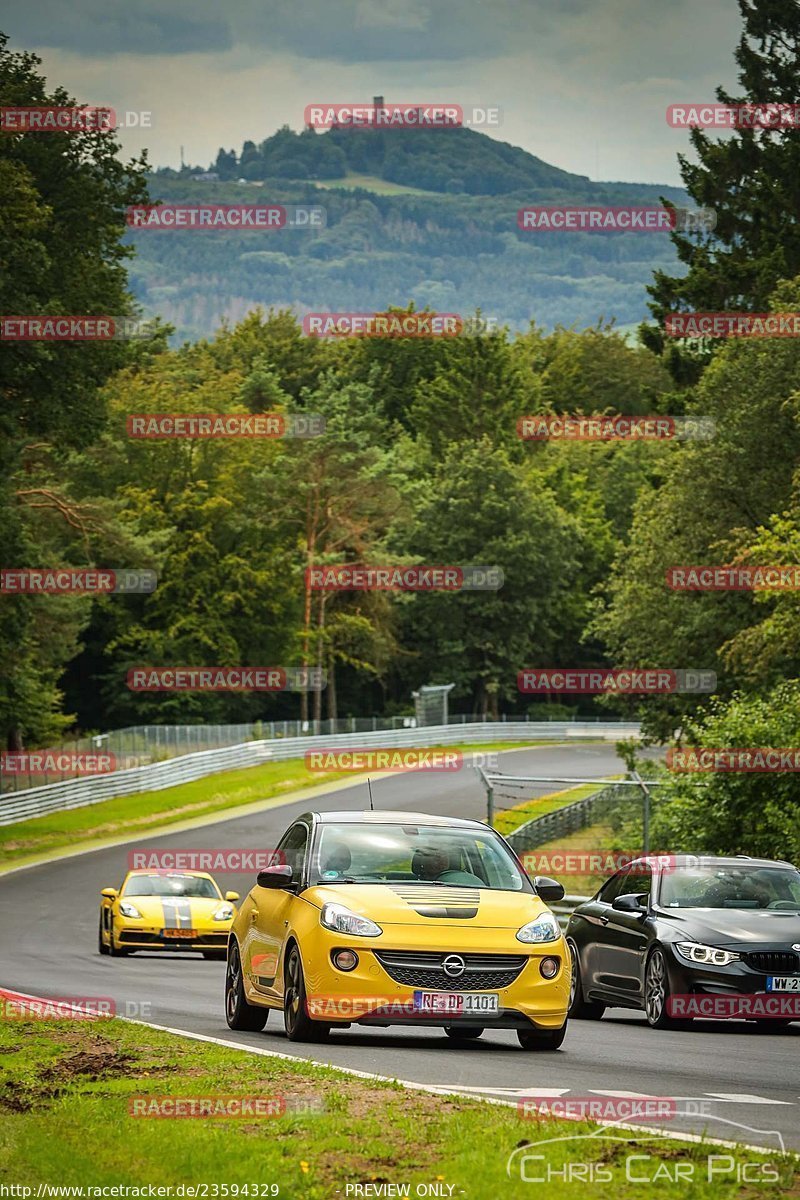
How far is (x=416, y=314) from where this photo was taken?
13400cm

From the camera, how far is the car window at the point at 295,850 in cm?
1430

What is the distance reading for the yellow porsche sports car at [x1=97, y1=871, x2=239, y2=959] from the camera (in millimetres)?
26828

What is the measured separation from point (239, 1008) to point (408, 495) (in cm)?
9435

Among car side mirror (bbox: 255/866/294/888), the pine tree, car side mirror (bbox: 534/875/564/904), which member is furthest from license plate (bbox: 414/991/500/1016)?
the pine tree

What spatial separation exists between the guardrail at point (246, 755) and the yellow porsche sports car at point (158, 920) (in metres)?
31.1

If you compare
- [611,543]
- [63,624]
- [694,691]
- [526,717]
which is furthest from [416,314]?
[694,691]

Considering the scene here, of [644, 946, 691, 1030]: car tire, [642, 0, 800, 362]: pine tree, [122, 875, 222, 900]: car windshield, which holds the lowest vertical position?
[122, 875, 222, 900]: car windshield

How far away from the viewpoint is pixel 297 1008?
44.2 ft

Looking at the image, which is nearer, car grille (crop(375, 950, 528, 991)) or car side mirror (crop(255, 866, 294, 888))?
car grille (crop(375, 950, 528, 991))

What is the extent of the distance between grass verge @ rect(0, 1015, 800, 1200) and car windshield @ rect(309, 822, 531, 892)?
9.70 ft

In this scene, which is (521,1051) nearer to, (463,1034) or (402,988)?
(402,988)

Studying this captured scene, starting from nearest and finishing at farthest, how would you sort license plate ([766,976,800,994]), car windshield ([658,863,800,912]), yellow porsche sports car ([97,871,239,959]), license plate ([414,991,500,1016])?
1. license plate ([414,991,500,1016])
2. license plate ([766,976,800,994])
3. car windshield ([658,863,800,912])
4. yellow porsche sports car ([97,871,239,959])

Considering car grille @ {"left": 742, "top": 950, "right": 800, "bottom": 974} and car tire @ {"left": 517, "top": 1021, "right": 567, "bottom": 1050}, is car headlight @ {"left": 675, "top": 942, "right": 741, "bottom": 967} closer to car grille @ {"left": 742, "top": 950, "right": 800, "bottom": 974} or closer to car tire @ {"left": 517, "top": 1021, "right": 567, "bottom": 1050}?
car grille @ {"left": 742, "top": 950, "right": 800, "bottom": 974}

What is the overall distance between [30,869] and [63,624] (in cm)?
1935
